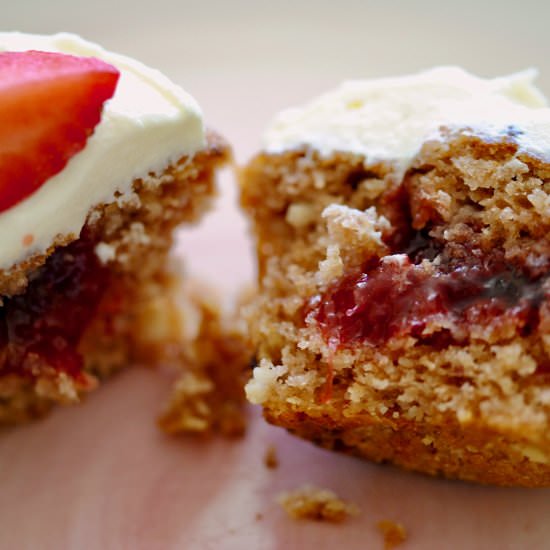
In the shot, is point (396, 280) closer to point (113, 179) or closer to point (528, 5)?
point (113, 179)

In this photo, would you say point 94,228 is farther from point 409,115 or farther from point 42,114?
point 409,115

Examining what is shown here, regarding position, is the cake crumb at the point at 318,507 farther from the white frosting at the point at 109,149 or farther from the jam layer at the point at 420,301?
the white frosting at the point at 109,149

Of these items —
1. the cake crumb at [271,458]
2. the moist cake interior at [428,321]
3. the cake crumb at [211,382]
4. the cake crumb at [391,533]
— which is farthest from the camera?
the cake crumb at [211,382]

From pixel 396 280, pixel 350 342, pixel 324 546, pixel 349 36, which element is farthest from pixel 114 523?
pixel 349 36

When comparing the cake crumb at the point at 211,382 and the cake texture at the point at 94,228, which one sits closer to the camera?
the cake texture at the point at 94,228

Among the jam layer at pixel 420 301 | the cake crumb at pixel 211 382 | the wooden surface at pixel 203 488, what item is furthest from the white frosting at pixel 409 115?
the wooden surface at pixel 203 488

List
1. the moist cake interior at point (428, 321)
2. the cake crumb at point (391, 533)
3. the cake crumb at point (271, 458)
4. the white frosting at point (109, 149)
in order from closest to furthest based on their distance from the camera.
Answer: the moist cake interior at point (428, 321) < the white frosting at point (109, 149) < the cake crumb at point (391, 533) < the cake crumb at point (271, 458)
